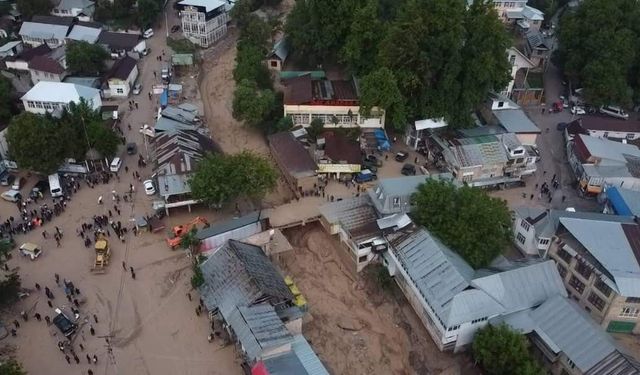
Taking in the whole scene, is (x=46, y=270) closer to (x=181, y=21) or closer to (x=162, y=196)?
(x=162, y=196)

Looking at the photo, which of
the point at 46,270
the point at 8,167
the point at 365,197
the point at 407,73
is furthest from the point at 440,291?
the point at 8,167

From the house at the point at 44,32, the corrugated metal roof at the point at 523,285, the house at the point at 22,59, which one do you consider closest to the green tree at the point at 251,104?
the corrugated metal roof at the point at 523,285

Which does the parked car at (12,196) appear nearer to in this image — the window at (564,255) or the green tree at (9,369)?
the green tree at (9,369)

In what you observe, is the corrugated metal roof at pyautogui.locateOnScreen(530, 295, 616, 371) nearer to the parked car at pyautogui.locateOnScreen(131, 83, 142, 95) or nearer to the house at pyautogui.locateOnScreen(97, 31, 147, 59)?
the parked car at pyautogui.locateOnScreen(131, 83, 142, 95)

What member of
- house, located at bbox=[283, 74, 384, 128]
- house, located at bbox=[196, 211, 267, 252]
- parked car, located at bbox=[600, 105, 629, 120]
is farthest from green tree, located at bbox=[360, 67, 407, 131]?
parked car, located at bbox=[600, 105, 629, 120]

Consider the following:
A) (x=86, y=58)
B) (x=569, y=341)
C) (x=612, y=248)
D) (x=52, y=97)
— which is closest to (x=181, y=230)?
(x=52, y=97)

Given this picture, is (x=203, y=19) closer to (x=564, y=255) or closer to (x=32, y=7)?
(x=32, y=7)

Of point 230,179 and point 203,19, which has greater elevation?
point 203,19
